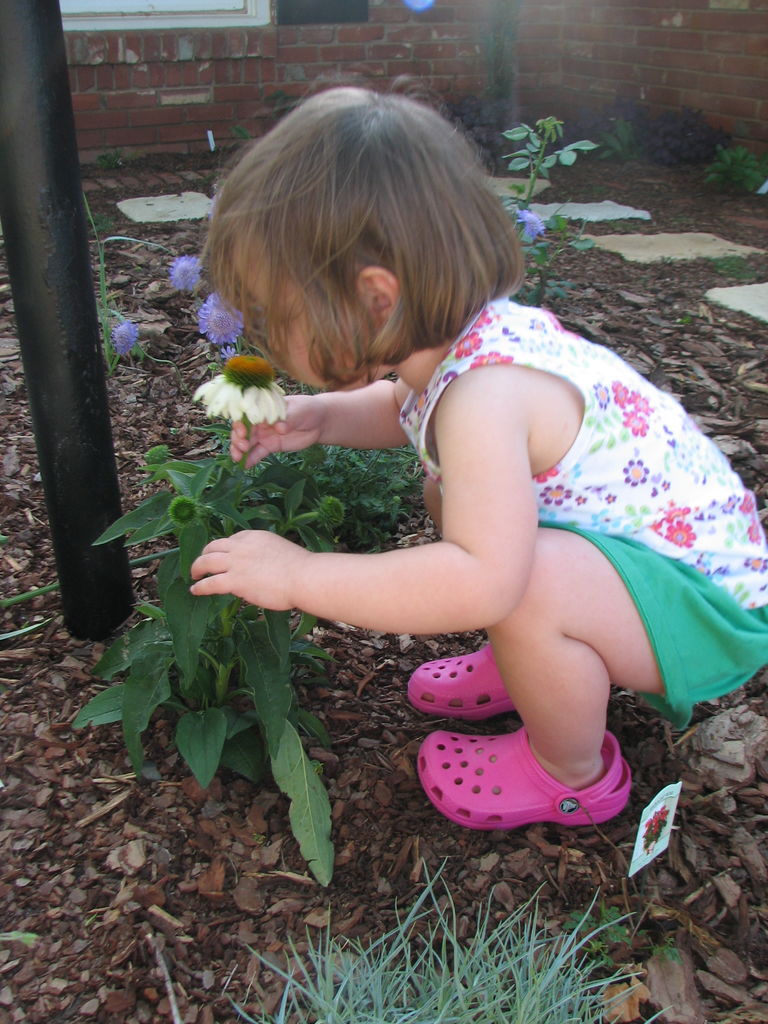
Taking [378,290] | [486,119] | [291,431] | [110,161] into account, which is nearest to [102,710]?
[291,431]

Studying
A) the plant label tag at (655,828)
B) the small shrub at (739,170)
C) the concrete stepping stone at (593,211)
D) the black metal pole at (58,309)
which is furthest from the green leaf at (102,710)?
the small shrub at (739,170)

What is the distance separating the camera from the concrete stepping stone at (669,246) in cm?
388

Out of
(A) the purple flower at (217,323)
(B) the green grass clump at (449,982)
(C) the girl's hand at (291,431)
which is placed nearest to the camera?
(B) the green grass clump at (449,982)

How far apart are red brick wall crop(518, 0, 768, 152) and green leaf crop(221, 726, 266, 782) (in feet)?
15.1

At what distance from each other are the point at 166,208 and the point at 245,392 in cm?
305

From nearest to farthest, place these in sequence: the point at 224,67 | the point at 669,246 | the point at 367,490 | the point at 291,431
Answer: the point at 291,431 → the point at 367,490 → the point at 669,246 → the point at 224,67

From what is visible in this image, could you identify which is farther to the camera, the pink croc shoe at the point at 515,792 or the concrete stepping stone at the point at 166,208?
the concrete stepping stone at the point at 166,208

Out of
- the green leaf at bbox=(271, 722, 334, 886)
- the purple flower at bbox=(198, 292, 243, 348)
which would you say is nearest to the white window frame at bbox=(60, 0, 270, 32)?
the purple flower at bbox=(198, 292, 243, 348)

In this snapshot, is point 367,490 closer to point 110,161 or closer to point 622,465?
point 622,465

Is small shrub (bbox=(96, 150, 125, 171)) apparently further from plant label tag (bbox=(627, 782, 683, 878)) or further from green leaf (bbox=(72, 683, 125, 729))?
plant label tag (bbox=(627, 782, 683, 878))

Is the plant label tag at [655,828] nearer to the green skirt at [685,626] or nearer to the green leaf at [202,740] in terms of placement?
the green skirt at [685,626]

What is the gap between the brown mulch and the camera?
139 cm

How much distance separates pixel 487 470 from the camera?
51.0 inches

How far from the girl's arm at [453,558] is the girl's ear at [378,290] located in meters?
0.14
